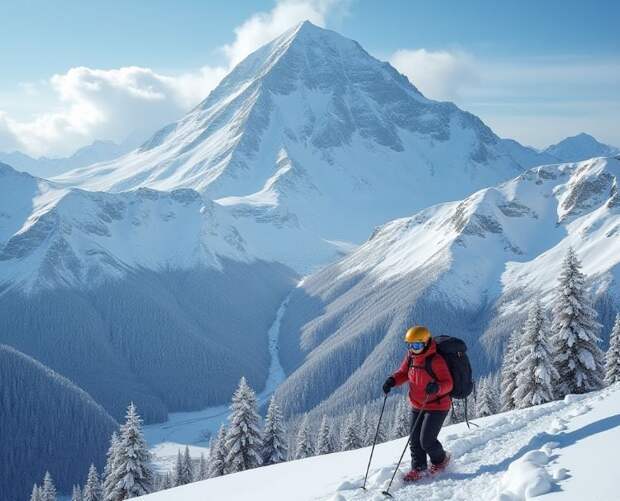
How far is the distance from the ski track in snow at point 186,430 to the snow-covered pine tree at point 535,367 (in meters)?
83.8

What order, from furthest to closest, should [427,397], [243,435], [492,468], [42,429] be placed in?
1. [42,429]
2. [243,435]
3. [427,397]
4. [492,468]

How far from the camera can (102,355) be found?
148750 mm

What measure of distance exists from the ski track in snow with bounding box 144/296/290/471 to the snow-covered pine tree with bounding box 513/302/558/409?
83793 millimetres

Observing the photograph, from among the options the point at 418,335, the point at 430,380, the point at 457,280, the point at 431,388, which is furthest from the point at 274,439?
the point at 457,280

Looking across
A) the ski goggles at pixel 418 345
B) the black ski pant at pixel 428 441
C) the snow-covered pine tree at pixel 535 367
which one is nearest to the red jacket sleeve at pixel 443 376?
the ski goggles at pixel 418 345

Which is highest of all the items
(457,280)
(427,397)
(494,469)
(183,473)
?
(457,280)

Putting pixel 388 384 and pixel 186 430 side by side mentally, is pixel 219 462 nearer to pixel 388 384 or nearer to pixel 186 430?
pixel 388 384

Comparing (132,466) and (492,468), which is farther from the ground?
(492,468)

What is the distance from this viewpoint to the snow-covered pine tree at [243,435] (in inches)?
1485

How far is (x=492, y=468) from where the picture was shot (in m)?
10.5

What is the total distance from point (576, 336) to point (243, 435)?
22.9m

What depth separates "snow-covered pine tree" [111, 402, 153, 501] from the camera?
36.0m

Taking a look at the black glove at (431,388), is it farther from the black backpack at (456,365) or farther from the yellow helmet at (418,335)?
the yellow helmet at (418,335)

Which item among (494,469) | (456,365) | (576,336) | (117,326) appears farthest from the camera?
(117,326)
